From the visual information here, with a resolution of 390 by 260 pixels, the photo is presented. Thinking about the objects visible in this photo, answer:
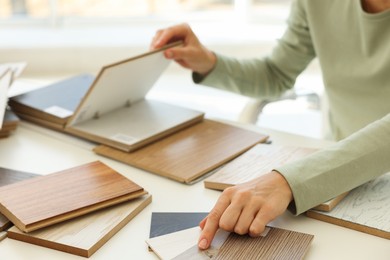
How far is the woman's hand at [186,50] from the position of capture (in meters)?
1.40

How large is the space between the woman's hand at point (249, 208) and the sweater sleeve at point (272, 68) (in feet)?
2.06

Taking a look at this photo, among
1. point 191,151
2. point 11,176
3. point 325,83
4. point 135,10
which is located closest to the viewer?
point 11,176

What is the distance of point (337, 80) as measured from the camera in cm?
145

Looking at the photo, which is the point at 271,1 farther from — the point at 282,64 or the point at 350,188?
the point at 350,188

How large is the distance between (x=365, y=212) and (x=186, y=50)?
64cm

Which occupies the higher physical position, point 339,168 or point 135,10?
point 135,10

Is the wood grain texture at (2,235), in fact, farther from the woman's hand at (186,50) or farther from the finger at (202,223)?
the woman's hand at (186,50)

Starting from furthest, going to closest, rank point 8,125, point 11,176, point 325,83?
point 325,83 < point 8,125 < point 11,176

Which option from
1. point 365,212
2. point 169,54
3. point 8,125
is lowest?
point 365,212

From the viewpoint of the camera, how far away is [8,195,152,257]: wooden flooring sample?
875 mm

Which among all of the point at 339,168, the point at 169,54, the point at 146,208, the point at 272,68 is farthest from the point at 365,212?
the point at 272,68

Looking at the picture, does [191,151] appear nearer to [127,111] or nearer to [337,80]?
[127,111]

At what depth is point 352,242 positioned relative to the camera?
2.98 ft

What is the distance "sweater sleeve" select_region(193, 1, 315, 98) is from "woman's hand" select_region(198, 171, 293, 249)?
2.06ft
